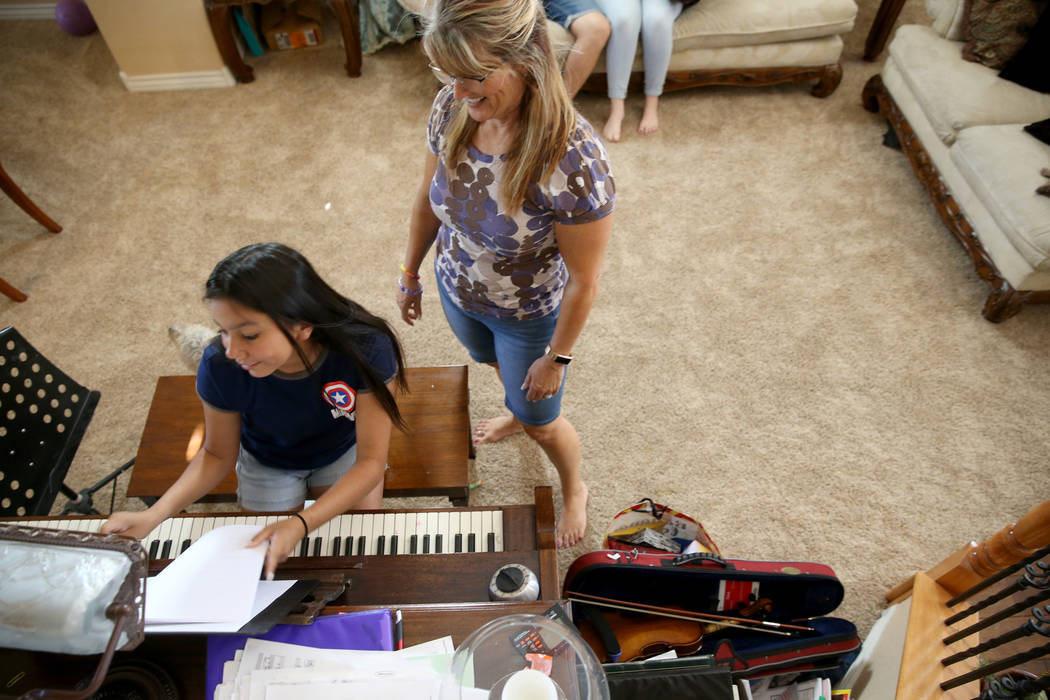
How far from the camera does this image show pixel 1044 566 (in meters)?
1.11

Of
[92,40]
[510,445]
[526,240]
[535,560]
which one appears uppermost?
[526,240]

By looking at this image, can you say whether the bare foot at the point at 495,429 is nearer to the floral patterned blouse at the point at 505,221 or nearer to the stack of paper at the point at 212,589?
the floral patterned blouse at the point at 505,221

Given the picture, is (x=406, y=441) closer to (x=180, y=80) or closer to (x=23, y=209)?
(x=23, y=209)

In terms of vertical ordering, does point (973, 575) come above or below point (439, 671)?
below

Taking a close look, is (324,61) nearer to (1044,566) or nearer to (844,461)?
(844,461)

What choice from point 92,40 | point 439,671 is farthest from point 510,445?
point 92,40

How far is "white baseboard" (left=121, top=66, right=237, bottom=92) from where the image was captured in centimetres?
319

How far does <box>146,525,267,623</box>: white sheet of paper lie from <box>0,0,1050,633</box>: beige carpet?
3.17 feet

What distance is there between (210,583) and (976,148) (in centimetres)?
272

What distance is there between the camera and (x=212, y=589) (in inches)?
38.5

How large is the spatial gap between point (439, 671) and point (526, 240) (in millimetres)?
758

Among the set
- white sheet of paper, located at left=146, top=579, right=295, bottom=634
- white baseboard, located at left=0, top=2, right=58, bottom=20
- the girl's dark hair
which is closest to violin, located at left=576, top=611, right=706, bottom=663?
the girl's dark hair

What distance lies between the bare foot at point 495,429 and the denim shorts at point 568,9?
1.72 metres

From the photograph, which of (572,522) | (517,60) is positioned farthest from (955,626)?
(517,60)
